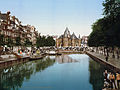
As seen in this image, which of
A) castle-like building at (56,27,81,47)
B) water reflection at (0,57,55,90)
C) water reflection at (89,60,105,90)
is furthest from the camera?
castle-like building at (56,27,81,47)

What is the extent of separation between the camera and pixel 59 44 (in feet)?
650

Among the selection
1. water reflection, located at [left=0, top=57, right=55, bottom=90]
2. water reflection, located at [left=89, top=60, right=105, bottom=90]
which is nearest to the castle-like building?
water reflection, located at [left=0, top=57, right=55, bottom=90]

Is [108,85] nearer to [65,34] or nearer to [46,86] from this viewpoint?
[46,86]

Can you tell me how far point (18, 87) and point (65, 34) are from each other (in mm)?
173582

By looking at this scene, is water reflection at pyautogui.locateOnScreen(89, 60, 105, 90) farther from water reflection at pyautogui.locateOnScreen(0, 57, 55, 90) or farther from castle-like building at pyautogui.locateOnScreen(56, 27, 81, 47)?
castle-like building at pyautogui.locateOnScreen(56, 27, 81, 47)

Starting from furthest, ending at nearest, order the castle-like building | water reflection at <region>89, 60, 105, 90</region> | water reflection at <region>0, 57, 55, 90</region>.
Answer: the castle-like building < water reflection at <region>0, 57, 55, 90</region> < water reflection at <region>89, 60, 105, 90</region>

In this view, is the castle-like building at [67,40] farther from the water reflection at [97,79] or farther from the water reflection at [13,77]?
the water reflection at [97,79]

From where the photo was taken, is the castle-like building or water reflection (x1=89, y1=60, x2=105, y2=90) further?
the castle-like building

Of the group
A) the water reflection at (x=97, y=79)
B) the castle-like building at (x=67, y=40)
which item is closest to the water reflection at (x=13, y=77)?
the water reflection at (x=97, y=79)

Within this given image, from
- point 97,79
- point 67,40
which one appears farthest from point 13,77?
point 67,40

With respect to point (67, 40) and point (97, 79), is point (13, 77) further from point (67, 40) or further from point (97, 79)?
point (67, 40)

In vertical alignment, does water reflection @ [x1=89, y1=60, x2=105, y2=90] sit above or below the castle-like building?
below

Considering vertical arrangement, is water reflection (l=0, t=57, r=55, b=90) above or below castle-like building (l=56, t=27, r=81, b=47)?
below

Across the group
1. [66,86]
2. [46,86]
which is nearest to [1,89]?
[46,86]
